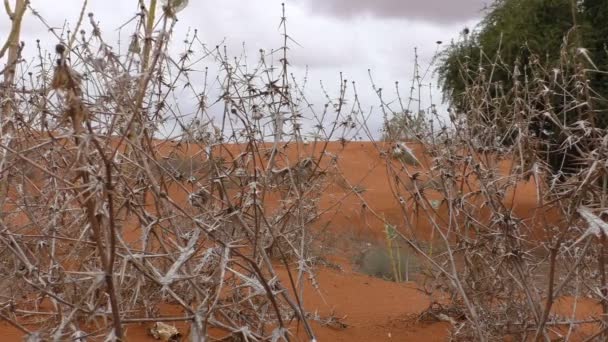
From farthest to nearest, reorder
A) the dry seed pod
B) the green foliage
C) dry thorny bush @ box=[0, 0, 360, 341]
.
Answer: the green foliage → the dry seed pod → dry thorny bush @ box=[0, 0, 360, 341]

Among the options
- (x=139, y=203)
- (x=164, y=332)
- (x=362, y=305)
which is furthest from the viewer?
(x=362, y=305)

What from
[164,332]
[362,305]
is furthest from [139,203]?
[362,305]

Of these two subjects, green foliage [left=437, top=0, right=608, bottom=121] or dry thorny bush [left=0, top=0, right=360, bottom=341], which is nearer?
dry thorny bush [left=0, top=0, right=360, bottom=341]

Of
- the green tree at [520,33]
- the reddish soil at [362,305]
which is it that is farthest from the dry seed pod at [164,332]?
the green tree at [520,33]

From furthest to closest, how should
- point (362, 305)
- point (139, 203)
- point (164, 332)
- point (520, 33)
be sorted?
point (520, 33)
point (362, 305)
point (164, 332)
point (139, 203)

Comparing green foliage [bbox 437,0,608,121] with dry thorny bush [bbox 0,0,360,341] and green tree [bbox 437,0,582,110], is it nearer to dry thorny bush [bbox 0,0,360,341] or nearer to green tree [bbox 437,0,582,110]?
green tree [bbox 437,0,582,110]

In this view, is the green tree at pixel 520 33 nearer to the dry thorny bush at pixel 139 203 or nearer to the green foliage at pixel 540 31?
the green foliage at pixel 540 31

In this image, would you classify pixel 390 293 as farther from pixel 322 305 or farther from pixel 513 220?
pixel 513 220

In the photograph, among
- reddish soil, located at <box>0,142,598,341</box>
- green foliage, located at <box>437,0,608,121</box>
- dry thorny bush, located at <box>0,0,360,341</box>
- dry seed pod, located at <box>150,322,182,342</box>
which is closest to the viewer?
dry thorny bush, located at <box>0,0,360,341</box>

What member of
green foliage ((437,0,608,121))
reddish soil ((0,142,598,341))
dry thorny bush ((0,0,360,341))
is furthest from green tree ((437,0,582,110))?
dry thorny bush ((0,0,360,341))

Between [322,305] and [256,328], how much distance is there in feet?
6.93

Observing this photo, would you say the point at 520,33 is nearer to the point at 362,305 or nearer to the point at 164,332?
the point at 362,305

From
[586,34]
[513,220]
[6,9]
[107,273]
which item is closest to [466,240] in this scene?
[513,220]

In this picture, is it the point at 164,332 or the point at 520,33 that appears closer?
the point at 164,332
